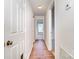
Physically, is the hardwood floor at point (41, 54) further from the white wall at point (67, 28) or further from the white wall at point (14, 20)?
the white wall at point (67, 28)

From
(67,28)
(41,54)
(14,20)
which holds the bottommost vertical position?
(41,54)

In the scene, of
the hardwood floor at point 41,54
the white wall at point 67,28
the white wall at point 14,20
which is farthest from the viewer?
the hardwood floor at point 41,54

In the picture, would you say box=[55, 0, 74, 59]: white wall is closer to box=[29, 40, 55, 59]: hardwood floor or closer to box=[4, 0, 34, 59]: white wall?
box=[4, 0, 34, 59]: white wall

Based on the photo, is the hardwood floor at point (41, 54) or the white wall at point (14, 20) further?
the hardwood floor at point (41, 54)

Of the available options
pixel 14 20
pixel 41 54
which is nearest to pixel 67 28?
pixel 14 20

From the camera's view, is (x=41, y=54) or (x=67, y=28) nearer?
(x=67, y=28)

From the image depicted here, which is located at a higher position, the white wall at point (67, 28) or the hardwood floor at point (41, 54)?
the white wall at point (67, 28)

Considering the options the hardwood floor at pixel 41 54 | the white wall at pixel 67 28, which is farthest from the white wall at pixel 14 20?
the hardwood floor at pixel 41 54

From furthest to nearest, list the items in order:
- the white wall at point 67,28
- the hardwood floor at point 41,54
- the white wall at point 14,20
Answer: the hardwood floor at point 41,54, the white wall at point 67,28, the white wall at point 14,20

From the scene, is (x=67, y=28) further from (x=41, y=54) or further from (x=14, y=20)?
(x=41, y=54)

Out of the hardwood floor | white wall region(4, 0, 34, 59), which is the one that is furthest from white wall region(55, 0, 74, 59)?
the hardwood floor
